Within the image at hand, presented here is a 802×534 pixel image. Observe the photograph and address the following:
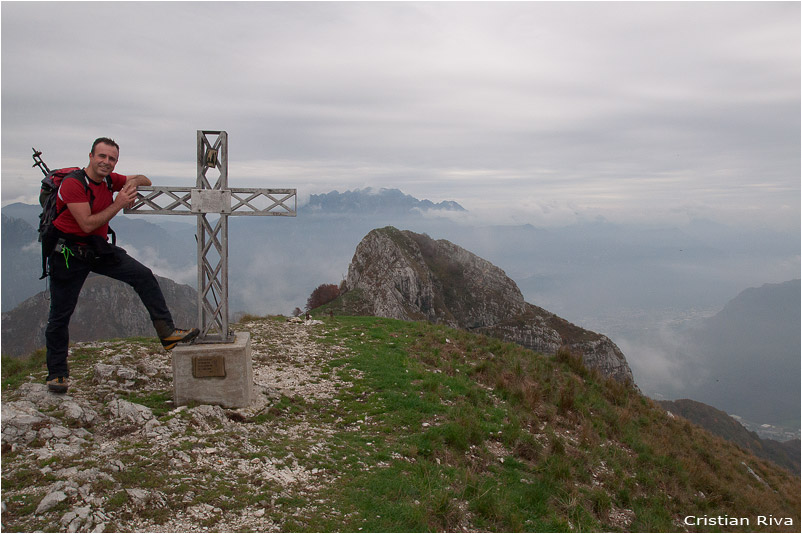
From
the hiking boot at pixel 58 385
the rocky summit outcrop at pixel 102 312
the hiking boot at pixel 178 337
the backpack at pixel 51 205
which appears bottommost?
the rocky summit outcrop at pixel 102 312

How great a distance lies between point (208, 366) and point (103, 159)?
140 inches

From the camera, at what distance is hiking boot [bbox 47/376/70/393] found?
260 inches

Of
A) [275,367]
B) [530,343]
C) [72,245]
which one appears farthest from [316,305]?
[72,245]

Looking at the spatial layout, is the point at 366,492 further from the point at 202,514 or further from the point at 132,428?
the point at 132,428

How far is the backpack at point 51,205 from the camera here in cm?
617

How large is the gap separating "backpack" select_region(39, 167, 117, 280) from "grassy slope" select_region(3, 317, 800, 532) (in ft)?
10.3

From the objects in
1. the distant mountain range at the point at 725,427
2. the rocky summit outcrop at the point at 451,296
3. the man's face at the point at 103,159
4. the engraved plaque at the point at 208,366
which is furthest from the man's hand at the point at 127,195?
the distant mountain range at the point at 725,427

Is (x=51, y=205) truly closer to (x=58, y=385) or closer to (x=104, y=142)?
(x=104, y=142)

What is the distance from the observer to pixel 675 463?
8281 millimetres

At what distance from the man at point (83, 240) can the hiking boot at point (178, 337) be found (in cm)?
104

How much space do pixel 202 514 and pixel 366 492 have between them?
1882mm

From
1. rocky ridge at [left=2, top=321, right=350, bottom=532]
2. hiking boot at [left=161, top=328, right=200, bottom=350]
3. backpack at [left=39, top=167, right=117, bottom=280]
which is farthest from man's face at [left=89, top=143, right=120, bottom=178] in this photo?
rocky ridge at [left=2, top=321, right=350, bottom=532]

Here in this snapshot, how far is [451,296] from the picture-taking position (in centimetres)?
6950

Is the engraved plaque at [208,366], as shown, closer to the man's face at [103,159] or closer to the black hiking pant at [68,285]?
the black hiking pant at [68,285]
